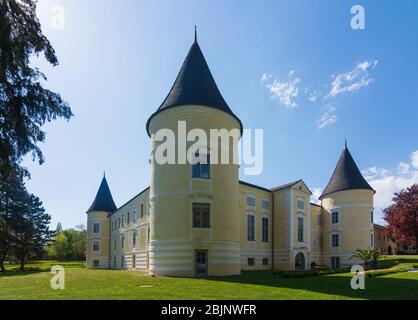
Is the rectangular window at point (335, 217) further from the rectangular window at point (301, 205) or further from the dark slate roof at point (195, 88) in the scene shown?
the dark slate roof at point (195, 88)

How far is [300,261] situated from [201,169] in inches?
703

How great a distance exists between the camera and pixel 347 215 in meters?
39.8

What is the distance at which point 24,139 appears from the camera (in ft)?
42.0

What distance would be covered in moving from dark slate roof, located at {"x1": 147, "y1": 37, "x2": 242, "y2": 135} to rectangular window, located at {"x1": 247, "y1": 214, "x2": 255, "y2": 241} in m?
11.9

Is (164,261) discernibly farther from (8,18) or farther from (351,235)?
(351,235)

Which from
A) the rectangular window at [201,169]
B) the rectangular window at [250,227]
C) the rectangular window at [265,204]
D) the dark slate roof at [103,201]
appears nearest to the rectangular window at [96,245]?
the dark slate roof at [103,201]

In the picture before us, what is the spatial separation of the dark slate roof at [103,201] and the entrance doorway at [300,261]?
3048 cm

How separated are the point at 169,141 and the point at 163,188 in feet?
10.00

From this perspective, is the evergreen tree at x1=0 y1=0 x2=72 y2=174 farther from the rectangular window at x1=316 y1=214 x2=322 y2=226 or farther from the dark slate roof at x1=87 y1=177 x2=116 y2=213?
the dark slate roof at x1=87 y1=177 x2=116 y2=213

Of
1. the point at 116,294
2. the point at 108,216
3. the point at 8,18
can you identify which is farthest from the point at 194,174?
the point at 108,216

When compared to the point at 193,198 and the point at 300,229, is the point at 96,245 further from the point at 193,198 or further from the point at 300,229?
the point at 193,198

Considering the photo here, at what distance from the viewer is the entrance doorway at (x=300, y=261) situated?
34.2m

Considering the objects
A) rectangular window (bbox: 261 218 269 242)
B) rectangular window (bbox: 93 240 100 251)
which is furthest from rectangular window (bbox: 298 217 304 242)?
rectangular window (bbox: 93 240 100 251)

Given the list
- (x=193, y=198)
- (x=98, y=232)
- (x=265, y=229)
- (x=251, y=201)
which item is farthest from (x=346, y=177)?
(x=98, y=232)
